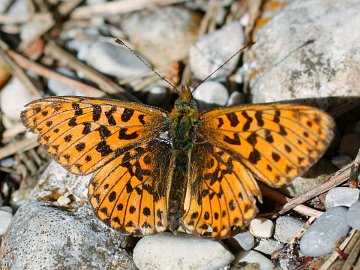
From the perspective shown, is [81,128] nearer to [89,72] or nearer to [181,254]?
[181,254]

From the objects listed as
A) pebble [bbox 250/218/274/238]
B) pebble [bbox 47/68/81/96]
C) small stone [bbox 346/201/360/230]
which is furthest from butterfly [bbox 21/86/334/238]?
pebble [bbox 47/68/81/96]

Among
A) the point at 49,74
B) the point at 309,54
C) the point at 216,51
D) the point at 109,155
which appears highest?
the point at 49,74

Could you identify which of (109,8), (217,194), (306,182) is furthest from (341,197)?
(109,8)

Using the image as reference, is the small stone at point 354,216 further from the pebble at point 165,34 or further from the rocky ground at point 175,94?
the pebble at point 165,34

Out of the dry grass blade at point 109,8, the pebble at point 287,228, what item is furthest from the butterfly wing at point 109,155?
the dry grass blade at point 109,8

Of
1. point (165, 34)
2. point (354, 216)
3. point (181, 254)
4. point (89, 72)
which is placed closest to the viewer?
point (354, 216)
